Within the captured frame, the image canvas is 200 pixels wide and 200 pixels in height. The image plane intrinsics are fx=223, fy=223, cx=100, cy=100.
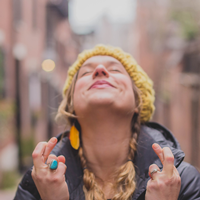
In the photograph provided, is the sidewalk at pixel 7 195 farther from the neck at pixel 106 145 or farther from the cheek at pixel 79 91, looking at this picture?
the cheek at pixel 79 91

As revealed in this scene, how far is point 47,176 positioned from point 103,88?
2.87 feet

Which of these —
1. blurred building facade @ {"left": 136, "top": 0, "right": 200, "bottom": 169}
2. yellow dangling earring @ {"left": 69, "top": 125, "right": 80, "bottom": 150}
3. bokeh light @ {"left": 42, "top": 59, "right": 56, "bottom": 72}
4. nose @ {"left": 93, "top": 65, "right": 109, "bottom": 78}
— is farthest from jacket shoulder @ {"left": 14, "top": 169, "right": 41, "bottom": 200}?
bokeh light @ {"left": 42, "top": 59, "right": 56, "bottom": 72}

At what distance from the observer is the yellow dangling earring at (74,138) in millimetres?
2100

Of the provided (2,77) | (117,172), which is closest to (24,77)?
(2,77)

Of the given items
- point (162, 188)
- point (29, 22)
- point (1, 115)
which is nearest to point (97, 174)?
point (162, 188)

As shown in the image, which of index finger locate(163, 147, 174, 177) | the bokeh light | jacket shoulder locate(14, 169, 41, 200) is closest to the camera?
index finger locate(163, 147, 174, 177)

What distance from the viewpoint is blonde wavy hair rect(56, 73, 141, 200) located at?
5.97 ft

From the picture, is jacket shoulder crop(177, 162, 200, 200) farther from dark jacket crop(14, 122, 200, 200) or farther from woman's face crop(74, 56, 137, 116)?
woman's face crop(74, 56, 137, 116)

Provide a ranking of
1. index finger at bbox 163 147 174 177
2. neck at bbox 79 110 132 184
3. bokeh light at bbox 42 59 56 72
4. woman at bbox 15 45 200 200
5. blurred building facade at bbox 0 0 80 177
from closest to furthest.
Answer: index finger at bbox 163 147 174 177, woman at bbox 15 45 200 200, neck at bbox 79 110 132 184, blurred building facade at bbox 0 0 80 177, bokeh light at bbox 42 59 56 72

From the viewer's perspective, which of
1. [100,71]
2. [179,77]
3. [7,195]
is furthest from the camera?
[179,77]

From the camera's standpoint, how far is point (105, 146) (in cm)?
206

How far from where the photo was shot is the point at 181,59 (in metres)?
9.95

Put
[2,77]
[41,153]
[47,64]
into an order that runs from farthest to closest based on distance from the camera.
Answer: [47,64], [2,77], [41,153]

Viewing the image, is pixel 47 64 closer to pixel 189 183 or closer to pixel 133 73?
pixel 133 73
